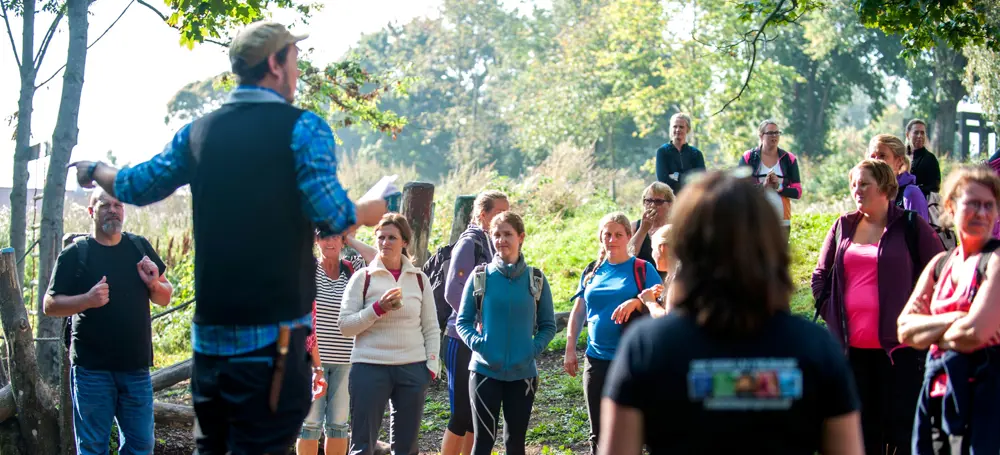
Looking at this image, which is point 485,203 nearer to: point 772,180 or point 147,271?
point 147,271

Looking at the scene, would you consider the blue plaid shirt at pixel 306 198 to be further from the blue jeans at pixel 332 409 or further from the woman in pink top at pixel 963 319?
the blue jeans at pixel 332 409

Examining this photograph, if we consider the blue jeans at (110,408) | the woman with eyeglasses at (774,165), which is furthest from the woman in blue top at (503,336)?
the woman with eyeglasses at (774,165)

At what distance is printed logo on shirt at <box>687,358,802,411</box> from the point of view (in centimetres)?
215

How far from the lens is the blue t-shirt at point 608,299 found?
19.5 feet

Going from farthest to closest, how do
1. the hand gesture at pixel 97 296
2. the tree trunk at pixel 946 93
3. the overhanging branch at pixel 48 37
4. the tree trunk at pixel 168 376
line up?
1. the tree trunk at pixel 946 93
2. the overhanging branch at pixel 48 37
3. the tree trunk at pixel 168 376
4. the hand gesture at pixel 97 296

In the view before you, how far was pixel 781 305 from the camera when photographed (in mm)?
2229

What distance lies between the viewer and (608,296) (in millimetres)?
6000

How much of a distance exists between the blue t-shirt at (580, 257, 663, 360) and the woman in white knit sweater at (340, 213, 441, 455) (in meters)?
0.99

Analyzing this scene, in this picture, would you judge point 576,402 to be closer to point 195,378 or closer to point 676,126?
point 676,126

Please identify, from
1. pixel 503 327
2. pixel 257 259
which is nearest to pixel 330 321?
pixel 503 327

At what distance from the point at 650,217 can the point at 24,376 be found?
4.55 m

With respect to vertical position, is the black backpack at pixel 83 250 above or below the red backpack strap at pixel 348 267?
above

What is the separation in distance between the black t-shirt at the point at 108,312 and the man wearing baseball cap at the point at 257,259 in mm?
2424

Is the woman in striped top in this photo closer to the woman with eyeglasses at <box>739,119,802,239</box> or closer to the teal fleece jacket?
the teal fleece jacket
